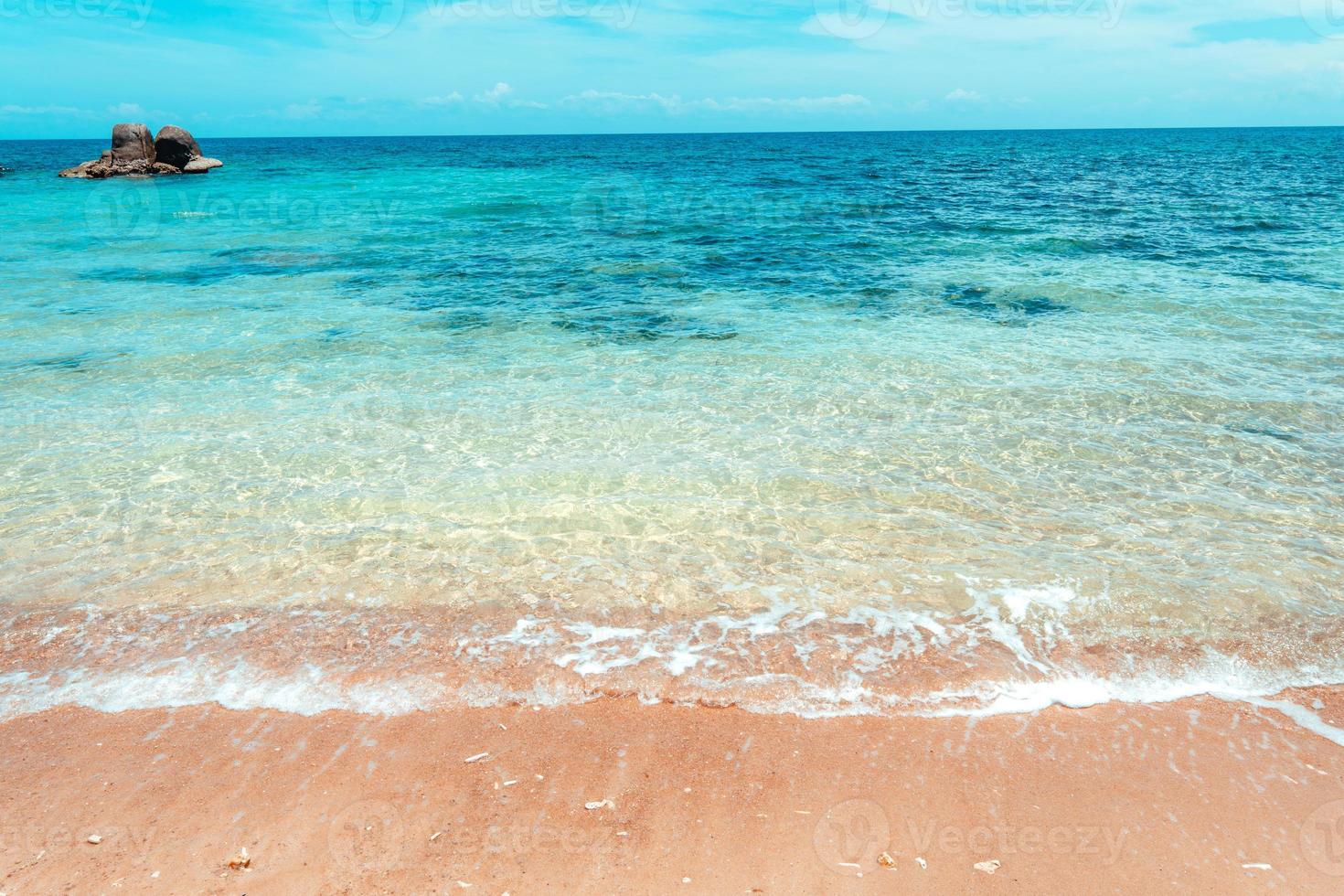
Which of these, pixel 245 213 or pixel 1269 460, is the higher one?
pixel 245 213

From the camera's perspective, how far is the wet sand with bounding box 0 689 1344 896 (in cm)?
367

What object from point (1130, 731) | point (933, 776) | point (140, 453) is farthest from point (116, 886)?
point (140, 453)

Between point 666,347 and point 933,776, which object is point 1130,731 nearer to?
point 933,776

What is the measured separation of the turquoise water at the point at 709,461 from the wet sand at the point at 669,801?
0.43 metres

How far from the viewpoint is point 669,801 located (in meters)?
4.11

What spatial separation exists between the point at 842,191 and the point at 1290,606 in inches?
1297

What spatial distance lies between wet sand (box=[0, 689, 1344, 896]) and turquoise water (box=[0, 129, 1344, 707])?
1.42 ft

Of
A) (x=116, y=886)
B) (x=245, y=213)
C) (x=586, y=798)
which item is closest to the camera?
(x=116, y=886)

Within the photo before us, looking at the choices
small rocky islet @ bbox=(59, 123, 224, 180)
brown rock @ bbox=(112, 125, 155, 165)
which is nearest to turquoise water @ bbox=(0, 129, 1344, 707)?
small rocky islet @ bbox=(59, 123, 224, 180)

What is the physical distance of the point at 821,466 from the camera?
7.98 metres

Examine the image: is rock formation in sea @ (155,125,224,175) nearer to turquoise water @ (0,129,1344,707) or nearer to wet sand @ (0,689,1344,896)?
turquoise water @ (0,129,1344,707)

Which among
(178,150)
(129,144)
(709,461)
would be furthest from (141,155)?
(709,461)

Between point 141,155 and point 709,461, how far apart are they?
57.5 m

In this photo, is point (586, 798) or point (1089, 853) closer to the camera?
point (1089, 853)
